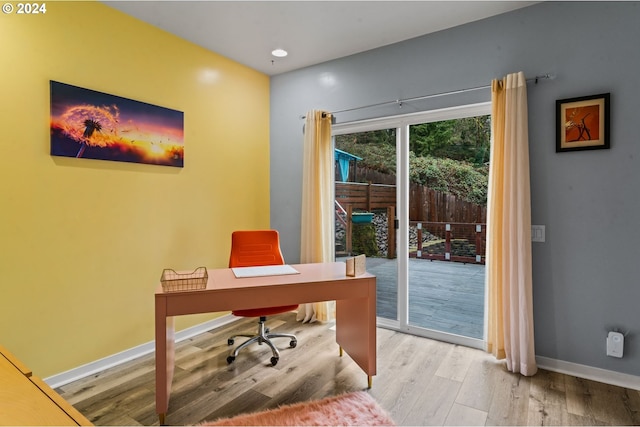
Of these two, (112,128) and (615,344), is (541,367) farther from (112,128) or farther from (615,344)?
(112,128)

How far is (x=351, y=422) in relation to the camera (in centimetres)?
197

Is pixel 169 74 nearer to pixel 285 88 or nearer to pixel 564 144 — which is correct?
pixel 285 88

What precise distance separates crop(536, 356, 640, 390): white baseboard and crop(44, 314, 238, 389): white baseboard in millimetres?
2996

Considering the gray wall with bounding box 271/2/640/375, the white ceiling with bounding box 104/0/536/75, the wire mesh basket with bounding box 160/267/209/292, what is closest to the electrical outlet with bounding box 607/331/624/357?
A: the gray wall with bounding box 271/2/640/375

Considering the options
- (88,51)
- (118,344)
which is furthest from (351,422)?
(88,51)

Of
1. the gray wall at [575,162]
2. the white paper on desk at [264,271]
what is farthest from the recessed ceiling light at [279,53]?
the white paper on desk at [264,271]

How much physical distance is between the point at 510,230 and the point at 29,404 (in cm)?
282

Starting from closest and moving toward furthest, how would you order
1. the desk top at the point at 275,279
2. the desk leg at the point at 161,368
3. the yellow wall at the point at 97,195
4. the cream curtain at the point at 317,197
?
the desk leg at the point at 161,368 < the desk top at the point at 275,279 < the yellow wall at the point at 97,195 < the cream curtain at the point at 317,197

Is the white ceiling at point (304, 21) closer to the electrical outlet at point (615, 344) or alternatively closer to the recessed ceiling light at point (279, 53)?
the recessed ceiling light at point (279, 53)

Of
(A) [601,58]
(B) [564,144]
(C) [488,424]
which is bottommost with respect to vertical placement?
(C) [488,424]

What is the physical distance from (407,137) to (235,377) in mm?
2587

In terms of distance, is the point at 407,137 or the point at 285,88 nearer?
the point at 407,137

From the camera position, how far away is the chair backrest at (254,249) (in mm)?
3126

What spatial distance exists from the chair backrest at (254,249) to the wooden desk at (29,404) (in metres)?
2.08
